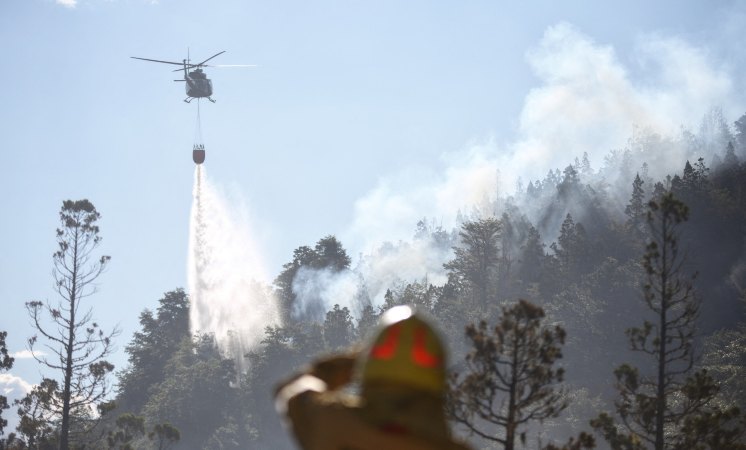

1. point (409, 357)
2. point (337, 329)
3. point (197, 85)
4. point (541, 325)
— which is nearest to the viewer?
point (409, 357)

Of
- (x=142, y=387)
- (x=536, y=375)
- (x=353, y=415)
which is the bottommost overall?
(x=353, y=415)

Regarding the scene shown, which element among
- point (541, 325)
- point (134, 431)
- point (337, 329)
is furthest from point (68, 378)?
point (337, 329)

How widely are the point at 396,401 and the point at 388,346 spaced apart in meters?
0.11

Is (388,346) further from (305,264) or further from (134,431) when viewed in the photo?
(305,264)

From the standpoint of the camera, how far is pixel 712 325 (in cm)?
9075

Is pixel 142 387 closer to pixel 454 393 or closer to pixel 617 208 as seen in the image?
pixel 617 208

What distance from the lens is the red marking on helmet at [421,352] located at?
6.40ft

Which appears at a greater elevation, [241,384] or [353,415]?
[241,384]

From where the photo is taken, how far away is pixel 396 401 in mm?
1957

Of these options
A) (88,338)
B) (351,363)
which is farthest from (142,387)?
(351,363)

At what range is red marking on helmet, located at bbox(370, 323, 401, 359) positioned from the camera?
1.95 meters

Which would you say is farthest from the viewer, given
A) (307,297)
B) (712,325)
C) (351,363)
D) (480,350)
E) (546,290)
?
(307,297)

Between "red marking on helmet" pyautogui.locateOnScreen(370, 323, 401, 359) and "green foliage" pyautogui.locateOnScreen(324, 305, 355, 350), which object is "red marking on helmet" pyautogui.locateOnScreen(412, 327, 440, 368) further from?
"green foliage" pyautogui.locateOnScreen(324, 305, 355, 350)

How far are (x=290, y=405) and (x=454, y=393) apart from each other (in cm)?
Result: 1510
